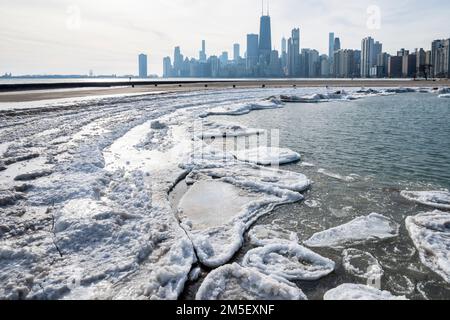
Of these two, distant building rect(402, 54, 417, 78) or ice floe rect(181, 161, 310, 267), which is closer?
ice floe rect(181, 161, 310, 267)

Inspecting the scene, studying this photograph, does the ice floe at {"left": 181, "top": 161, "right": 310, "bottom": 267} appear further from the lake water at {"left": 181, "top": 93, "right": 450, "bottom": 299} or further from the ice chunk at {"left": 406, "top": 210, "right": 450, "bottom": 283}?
the ice chunk at {"left": 406, "top": 210, "right": 450, "bottom": 283}

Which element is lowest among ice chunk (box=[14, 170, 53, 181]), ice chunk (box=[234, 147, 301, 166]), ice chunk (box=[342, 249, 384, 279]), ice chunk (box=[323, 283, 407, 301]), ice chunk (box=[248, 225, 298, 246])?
ice chunk (box=[323, 283, 407, 301])

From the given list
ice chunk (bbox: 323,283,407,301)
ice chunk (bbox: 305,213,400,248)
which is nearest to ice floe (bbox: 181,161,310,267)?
ice chunk (bbox: 305,213,400,248)

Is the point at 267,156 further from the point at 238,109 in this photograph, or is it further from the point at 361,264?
the point at 238,109

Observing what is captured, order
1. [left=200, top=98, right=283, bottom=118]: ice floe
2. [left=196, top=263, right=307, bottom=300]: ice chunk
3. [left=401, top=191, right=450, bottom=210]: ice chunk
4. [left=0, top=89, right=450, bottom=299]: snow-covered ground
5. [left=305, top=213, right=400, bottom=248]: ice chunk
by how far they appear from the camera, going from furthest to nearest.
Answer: [left=200, top=98, right=283, bottom=118]: ice floe
[left=401, top=191, right=450, bottom=210]: ice chunk
[left=305, top=213, right=400, bottom=248]: ice chunk
[left=0, top=89, right=450, bottom=299]: snow-covered ground
[left=196, top=263, right=307, bottom=300]: ice chunk

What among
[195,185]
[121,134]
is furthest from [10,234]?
[121,134]

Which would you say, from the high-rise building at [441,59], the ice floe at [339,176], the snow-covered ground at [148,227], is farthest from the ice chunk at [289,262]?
the high-rise building at [441,59]
